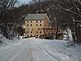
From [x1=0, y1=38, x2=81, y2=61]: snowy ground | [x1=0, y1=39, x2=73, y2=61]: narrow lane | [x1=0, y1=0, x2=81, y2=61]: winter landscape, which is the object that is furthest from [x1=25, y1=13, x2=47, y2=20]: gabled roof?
[x1=0, y1=39, x2=73, y2=61]: narrow lane

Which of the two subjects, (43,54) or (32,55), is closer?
(32,55)

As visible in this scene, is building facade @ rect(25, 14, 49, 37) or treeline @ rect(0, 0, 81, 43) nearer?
treeline @ rect(0, 0, 81, 43)

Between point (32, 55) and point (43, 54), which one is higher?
point (32, 55)

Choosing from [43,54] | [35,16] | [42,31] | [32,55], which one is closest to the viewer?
[32,55]

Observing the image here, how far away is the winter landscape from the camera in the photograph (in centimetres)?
2195

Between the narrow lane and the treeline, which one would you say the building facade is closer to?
the treeline

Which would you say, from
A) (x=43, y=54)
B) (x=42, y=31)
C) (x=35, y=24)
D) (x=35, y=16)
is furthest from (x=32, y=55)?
(x=35, y=16)

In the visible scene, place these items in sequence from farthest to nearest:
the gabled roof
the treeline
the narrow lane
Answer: the gabled roof → the treeline → the narrow lane

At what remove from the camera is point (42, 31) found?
469ft

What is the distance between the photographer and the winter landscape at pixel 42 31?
21.9 metres

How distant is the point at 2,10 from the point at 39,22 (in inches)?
3864

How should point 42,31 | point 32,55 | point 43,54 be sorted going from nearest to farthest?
1. point 32,55
2. point 43,54
3. point 42,31

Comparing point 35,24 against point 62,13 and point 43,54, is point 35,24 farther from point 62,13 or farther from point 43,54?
point 43,54

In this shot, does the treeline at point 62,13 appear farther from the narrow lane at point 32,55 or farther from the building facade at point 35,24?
the building facade at point 35,24
